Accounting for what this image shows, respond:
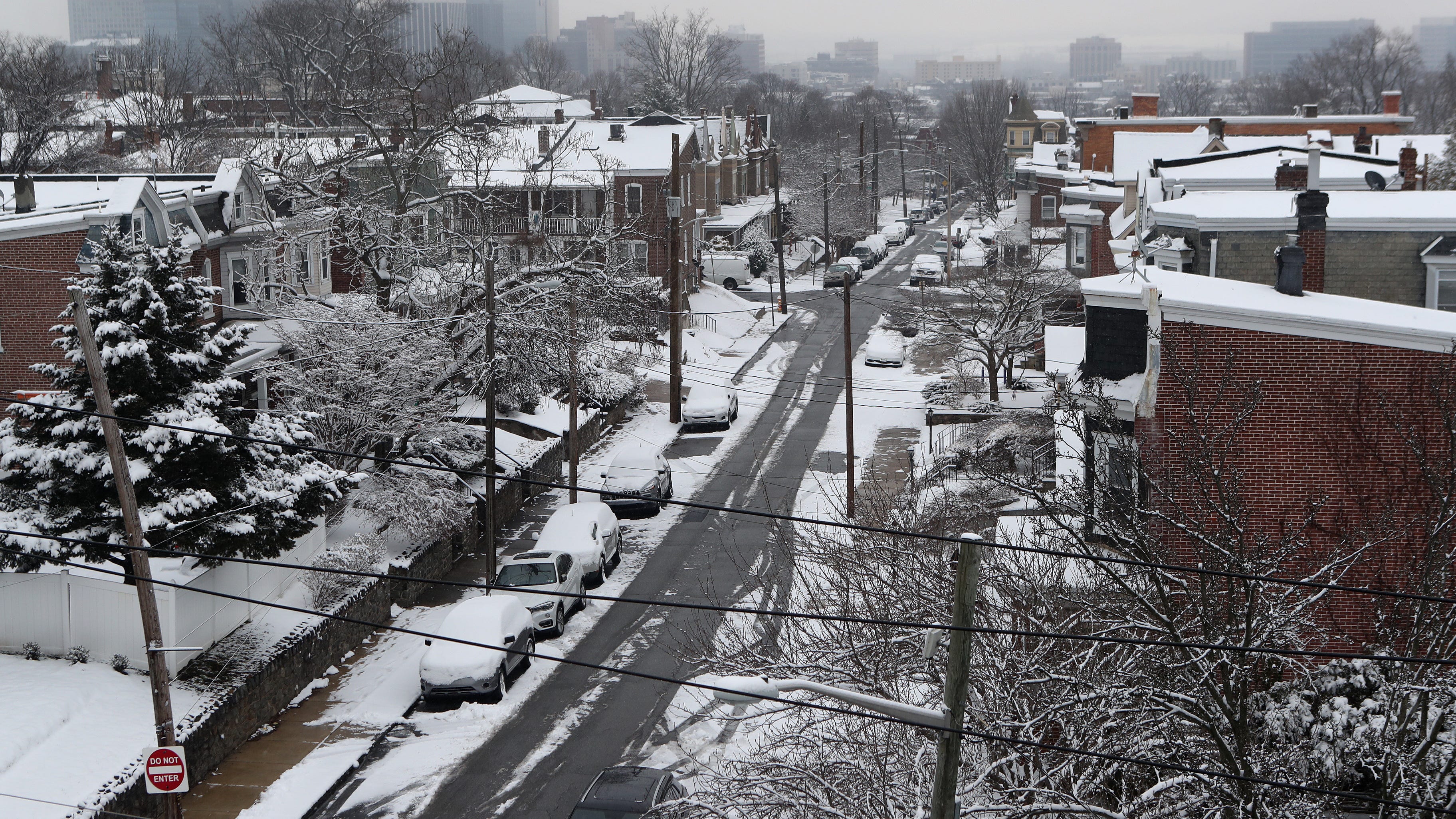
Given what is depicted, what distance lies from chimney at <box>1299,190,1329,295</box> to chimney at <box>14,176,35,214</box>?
2772cm

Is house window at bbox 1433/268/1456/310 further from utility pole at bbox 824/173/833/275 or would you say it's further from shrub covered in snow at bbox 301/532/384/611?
utility pole at bbox 824/173/833/275

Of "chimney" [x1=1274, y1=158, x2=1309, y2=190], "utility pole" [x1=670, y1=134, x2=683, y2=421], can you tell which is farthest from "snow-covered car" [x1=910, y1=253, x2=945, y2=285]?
"chimney" [x1=1274, y1=158, x2=1309, y2=190]

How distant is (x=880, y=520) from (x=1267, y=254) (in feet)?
35.1

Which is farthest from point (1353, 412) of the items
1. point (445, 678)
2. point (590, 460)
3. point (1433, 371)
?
point (590, 460)

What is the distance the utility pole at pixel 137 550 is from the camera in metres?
13.6

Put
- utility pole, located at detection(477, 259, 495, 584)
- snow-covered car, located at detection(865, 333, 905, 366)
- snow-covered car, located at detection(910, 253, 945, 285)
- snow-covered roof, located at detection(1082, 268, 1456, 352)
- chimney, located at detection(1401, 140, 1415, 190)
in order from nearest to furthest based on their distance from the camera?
snow-covered roof, located at detection(1082, 268, 1456, 352)
utility pole, located at detection(477, 259, 495, 584)
chimney, located at detection(1401, 140, 1415, 190)
snow-covered car, located at detection(865, 333, 905, 366)
snow-covered car, located at detection(910, 253, 945, 285)

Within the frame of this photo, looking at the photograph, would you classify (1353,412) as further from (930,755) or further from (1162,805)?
(930,755)

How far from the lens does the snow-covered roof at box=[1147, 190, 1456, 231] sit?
22.1 m

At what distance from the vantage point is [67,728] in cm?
1728

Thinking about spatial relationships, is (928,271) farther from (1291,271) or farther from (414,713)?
(1291,271)

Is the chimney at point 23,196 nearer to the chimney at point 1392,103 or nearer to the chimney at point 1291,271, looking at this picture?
the chimney at point 1291,271

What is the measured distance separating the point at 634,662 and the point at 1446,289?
15.9 meters

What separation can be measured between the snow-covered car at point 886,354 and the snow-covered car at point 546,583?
87.5ft

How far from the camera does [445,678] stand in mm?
21438
